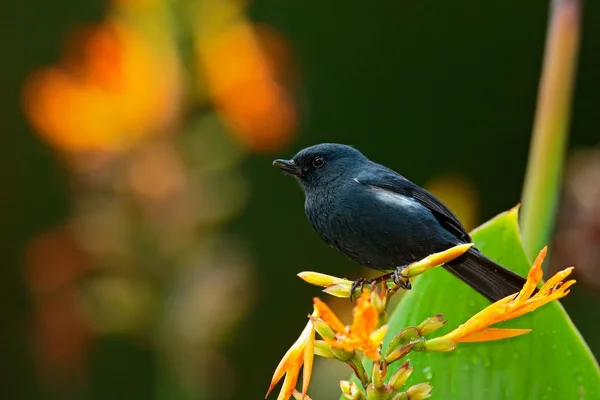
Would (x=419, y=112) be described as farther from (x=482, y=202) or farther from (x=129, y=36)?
(x=129, y=36)

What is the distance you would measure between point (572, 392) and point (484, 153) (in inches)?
86.1

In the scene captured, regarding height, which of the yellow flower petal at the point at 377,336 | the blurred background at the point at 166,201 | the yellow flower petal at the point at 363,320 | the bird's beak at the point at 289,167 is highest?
the bird's beak at the point at 289,167

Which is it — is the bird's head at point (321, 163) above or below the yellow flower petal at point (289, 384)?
above

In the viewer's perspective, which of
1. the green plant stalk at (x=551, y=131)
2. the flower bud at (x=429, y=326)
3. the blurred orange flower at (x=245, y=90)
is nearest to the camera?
the flower bud at (x=429, y=326)

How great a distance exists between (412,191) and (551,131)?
237 mm

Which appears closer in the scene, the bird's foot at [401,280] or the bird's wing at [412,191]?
the bird's foot at [401,280]

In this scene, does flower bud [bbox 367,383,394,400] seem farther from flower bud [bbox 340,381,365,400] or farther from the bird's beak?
the bird's beak

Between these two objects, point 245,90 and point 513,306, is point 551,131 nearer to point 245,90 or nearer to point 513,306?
point 513,306

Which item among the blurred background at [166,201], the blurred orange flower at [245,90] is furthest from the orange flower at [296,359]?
the blurred orange flower at [245,90]

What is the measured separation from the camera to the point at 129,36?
1577mm

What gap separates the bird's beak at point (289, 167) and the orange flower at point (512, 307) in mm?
266

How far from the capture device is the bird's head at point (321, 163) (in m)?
0.95

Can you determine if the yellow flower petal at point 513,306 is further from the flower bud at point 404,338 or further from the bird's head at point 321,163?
the bird's head at point 321,163

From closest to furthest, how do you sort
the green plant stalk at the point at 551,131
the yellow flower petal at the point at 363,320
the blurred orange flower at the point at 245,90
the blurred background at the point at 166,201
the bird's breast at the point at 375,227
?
1. the yellow flower petal at the point at 363,320
2. the bird's breast at the point at 375,227
3. the green plant stalk at the point at 551,131
4. the blurred background at the point at 166,201
5. the blurred orange flower at the point at 245,90
